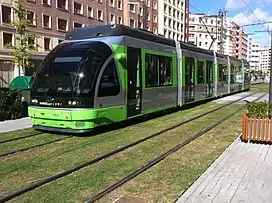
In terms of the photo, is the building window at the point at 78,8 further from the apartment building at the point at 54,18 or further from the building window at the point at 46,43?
the building window at the point at 46,43

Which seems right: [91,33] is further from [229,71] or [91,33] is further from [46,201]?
[229,71]

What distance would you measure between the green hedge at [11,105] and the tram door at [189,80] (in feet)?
25.4

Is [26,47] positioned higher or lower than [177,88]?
higher

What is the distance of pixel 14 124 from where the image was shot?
12781 millimetres

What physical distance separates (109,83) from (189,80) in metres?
7.90

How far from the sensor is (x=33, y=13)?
3734 centimetres

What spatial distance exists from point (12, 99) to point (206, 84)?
11485 mm

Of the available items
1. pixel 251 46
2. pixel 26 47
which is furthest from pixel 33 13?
pixel 251 46

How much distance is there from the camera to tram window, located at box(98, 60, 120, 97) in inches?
397

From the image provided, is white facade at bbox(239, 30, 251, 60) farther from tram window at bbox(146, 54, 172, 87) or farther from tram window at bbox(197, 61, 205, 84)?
tram window at bbox(146, 54, 172, 87)

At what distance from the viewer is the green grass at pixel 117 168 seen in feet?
17.8

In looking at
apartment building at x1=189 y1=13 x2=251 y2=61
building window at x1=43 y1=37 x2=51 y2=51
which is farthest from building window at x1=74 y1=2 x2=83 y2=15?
apartment building at x1=189 y1=13 x2=251 y2=61

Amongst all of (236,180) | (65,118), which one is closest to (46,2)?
(65,118)

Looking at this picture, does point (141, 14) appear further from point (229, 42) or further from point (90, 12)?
point (229, 42)
